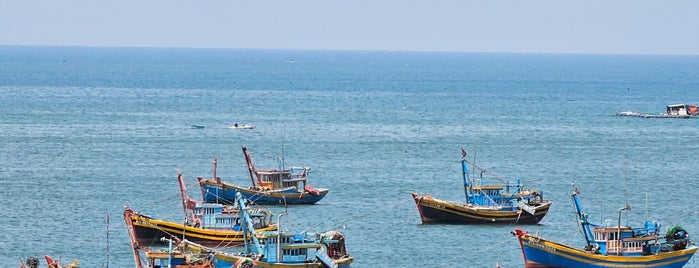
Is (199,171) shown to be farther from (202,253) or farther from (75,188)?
(202,253)

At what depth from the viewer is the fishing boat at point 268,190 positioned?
111000 mm

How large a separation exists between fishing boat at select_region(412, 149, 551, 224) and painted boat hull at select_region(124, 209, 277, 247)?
1530 cm

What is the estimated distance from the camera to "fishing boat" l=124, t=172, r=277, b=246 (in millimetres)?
91275

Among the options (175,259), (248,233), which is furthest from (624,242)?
(175,259)

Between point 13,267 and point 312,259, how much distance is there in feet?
57.6

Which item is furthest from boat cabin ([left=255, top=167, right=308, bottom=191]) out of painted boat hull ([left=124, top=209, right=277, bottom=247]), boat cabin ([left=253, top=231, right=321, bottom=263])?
boat cabin ([left=253, top=231, right=321, bottom=263])

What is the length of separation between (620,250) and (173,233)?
25.5m

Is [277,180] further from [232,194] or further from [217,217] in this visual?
[217,217]

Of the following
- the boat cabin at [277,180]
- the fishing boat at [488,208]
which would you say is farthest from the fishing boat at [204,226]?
the boat cabin at [277,180]

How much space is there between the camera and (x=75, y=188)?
Result: 121 m

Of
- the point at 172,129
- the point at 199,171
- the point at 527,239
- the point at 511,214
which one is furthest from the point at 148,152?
the point at 527,239

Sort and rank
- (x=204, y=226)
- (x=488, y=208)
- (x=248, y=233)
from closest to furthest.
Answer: (x=248, y=233)
(x=204, y=226)
(x=488, y=208)

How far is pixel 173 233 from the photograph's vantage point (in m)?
92.3

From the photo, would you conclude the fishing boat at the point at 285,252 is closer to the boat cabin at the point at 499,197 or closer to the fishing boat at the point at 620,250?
the fishing boat at the point at 620,250
